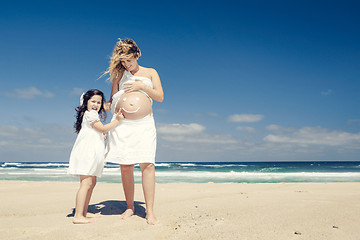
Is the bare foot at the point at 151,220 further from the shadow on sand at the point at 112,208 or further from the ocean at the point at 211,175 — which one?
the ocean at the point at 211,175

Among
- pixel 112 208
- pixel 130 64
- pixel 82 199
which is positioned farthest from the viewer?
pixel 112 208

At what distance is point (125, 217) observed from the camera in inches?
147

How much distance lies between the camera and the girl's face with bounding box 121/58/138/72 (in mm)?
3810

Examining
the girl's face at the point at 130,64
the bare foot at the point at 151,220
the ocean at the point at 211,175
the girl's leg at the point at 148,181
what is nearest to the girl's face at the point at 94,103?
the girl's face at the point at 130,64

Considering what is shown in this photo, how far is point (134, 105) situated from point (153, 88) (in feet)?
1.46

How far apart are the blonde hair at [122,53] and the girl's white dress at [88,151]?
2.43 feet

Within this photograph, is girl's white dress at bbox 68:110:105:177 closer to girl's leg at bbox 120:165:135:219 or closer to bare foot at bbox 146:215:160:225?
girl's leg at bbox 120:165:135:219

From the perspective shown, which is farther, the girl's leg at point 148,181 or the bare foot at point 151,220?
the girl's leg at point 148,181

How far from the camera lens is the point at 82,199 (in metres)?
3.51

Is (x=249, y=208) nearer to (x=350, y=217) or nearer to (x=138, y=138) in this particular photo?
(x=350, y=217)

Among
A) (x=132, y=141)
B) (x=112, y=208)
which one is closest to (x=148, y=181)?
(x=132, y=141)

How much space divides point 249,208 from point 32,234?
9.59ft

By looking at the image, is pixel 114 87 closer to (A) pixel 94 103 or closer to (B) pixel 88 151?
(A) pixel 94 103

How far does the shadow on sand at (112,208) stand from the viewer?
4.17m
